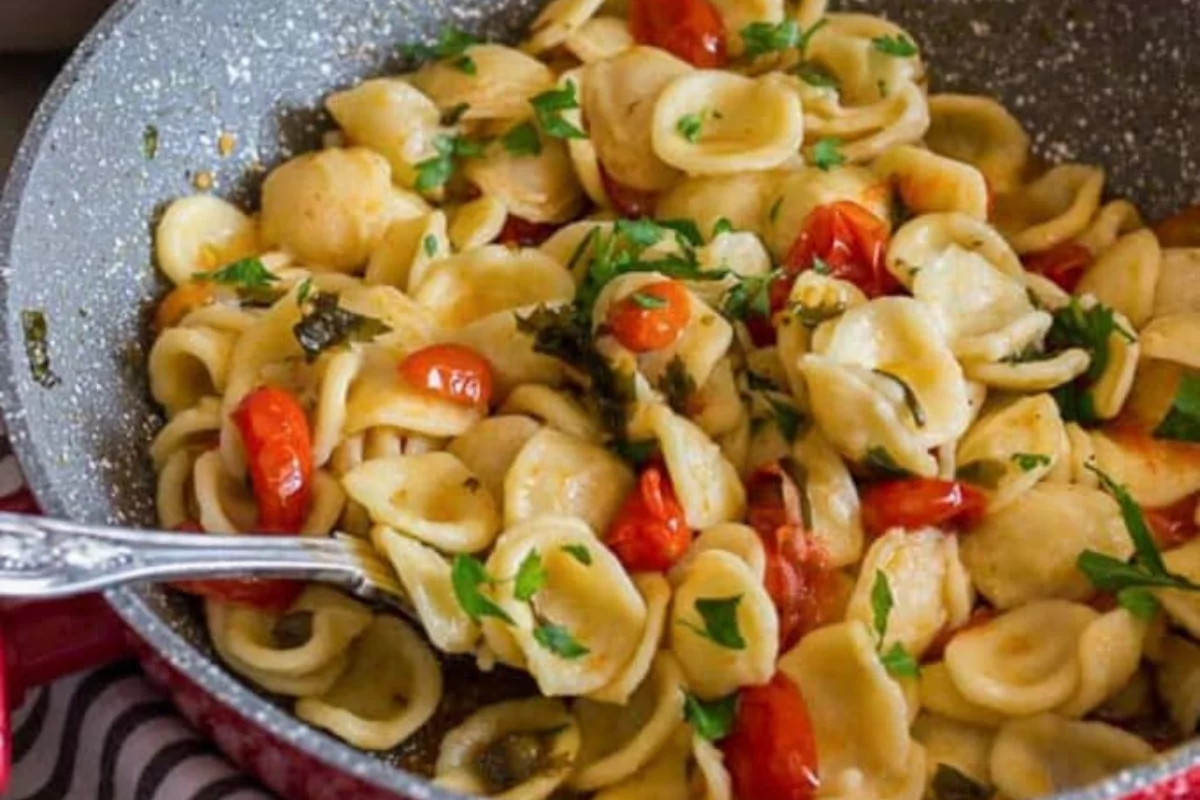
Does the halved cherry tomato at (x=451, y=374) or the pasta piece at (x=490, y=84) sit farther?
the pasta piece at (x=490, y=84)

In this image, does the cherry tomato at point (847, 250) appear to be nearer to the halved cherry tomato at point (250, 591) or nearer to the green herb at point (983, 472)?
the green herb at point (983, 472)

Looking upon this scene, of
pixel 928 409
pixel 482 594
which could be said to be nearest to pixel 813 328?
pixel 928 409

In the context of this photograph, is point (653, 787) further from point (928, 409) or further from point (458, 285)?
point (458, 285)

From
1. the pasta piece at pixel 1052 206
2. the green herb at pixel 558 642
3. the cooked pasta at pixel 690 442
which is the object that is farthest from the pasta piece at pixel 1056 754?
the pasta piece at pixel 1052 206

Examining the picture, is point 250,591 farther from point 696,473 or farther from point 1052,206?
point 1052,206

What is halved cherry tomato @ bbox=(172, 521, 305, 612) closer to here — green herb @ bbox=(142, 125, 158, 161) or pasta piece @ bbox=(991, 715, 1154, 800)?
green herb @ bbox=(142, 125, 158, 161)

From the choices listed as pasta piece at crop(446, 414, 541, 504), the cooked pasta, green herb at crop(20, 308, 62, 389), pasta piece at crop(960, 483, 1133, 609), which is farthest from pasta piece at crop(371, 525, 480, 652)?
pasta piece at crop(960, 483, 1133, 609)
